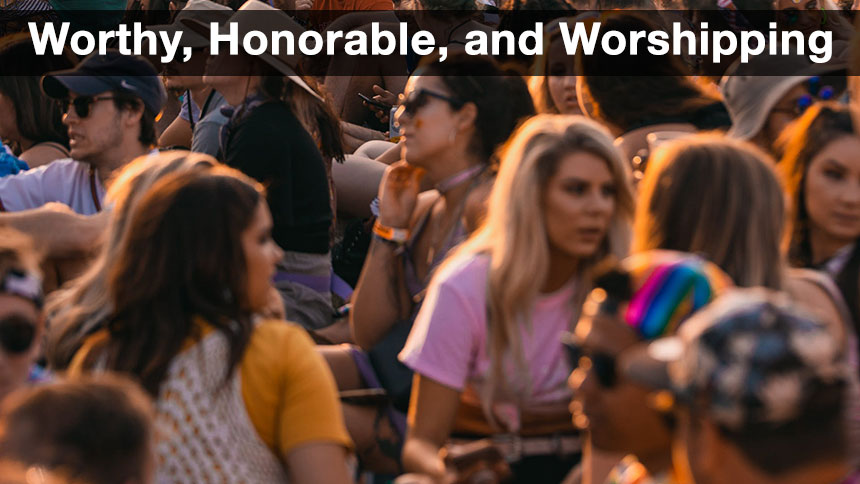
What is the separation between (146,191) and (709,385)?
2172 millimetres

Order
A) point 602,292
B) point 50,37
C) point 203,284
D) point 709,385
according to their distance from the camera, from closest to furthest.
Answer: point 709,385, point 602,292, point 203,284, point 50,37

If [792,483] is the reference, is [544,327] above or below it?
below

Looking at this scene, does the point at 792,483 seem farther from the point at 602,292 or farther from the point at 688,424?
the point at 602,292

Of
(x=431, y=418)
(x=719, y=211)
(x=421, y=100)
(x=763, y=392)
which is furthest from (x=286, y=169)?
(x=763, y=392)

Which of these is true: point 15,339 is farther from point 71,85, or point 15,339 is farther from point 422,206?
point 71,85

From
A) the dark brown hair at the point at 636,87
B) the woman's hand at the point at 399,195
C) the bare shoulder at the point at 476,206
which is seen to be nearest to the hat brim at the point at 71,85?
the woman's hand at the point at 399,195

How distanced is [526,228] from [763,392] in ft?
7.21

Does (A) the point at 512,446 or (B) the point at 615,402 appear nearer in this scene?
(B) the point at 615,402

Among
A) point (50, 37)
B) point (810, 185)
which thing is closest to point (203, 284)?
point (810, 185)

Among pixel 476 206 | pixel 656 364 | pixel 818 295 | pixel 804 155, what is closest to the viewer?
pixel 656 364

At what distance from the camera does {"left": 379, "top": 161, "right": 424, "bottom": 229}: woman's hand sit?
17.3ft

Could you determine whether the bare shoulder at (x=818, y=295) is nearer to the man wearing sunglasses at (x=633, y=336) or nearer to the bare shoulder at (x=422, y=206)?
the man wearing sunglasses at (x=633, y=336)

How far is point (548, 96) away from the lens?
21.0 ft

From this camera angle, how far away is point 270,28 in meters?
6.71
